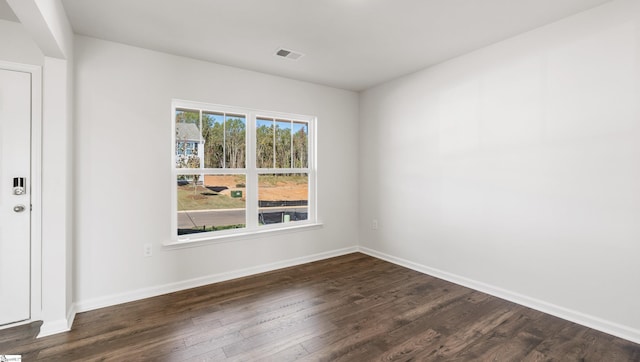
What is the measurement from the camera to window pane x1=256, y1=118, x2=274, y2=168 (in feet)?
12.9

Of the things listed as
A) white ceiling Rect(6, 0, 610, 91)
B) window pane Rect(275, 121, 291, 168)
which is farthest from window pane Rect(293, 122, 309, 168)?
white ceiling Rect(6, 0, 610, 91)

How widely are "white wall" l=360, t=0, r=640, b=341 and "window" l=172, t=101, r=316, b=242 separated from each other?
4.86 ft

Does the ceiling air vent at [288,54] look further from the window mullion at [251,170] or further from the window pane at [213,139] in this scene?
the window pane at [213,139]

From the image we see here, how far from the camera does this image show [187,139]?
343cm

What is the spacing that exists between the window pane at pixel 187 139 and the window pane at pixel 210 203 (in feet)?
0.58

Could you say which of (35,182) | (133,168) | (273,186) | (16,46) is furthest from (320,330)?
(16,46)

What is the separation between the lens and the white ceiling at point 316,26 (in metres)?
2.33

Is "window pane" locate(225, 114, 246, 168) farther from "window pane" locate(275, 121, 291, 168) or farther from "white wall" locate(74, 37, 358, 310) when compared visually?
"window pane" locate(275, 121, 291, 168)

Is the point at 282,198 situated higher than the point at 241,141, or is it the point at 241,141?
the point at 241,141

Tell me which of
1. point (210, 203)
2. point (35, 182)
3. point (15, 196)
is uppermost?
point (35, 182)

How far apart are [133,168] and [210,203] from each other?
2.97ft

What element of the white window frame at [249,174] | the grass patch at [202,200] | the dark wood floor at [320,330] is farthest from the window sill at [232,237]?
the dark wood floor at [320,330]

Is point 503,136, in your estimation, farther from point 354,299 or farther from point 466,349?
point 354,299

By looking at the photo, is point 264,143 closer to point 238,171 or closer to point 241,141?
point 241,141
